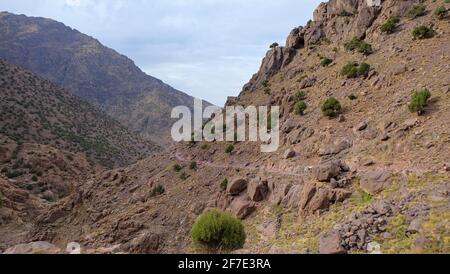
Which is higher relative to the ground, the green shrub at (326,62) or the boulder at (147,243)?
the green shrub at (326,62)

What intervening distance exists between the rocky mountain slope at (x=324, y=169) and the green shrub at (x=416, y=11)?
0.19 metres

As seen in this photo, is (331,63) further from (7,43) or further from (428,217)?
(7,43)

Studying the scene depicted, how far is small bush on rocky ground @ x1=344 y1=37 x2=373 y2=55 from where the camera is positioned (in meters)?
33.9

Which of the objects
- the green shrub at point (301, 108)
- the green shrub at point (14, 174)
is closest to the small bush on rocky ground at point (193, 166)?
the green shrub at point (301, 108)

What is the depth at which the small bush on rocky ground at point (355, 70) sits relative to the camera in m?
30.9

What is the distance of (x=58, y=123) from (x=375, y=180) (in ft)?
251

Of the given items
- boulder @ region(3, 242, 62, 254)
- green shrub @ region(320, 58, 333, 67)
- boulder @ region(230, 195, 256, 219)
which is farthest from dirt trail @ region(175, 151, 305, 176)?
boulder @ region(3, 242, 62, 254)

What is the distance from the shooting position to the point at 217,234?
54.1 feet

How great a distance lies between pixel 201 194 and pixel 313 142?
9724 mm

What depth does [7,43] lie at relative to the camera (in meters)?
191

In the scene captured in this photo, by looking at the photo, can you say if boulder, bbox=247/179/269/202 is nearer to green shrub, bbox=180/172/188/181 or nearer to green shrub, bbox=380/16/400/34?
green shrub, bbox=180/172/188/181

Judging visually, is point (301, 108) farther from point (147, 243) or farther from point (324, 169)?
point (147, 243)

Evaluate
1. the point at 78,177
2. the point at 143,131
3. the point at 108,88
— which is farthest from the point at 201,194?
the point at 108,88

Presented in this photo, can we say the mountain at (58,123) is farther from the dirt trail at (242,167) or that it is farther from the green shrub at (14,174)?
the dirt trail at (242,167)
